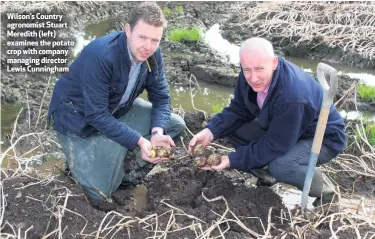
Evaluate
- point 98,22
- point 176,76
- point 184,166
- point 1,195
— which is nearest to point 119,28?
point 98,22

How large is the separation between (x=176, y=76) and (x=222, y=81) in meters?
0.56

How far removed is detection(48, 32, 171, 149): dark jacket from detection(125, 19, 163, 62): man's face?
0.07 meters

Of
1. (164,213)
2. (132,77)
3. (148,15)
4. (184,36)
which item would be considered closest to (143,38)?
(148,15)

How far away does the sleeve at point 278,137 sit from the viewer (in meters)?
2.99

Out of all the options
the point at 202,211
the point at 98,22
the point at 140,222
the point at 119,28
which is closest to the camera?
the point at 140,222

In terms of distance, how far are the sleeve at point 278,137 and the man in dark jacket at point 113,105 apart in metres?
0.56

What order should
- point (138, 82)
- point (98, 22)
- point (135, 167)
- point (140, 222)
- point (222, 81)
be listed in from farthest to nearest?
point (98, 22) → point (222, 81) → point (135, 167) → point (138, 82) → point (140, 222)

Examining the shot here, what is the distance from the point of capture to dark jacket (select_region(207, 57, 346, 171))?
9.79 ft

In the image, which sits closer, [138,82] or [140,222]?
[140,222]

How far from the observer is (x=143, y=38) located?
316 centimetres

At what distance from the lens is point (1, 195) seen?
3230mm

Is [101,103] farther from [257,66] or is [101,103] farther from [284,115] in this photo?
[284,115]

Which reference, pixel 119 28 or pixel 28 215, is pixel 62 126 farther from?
pixel 119 28

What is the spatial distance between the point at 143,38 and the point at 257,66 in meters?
0.75
